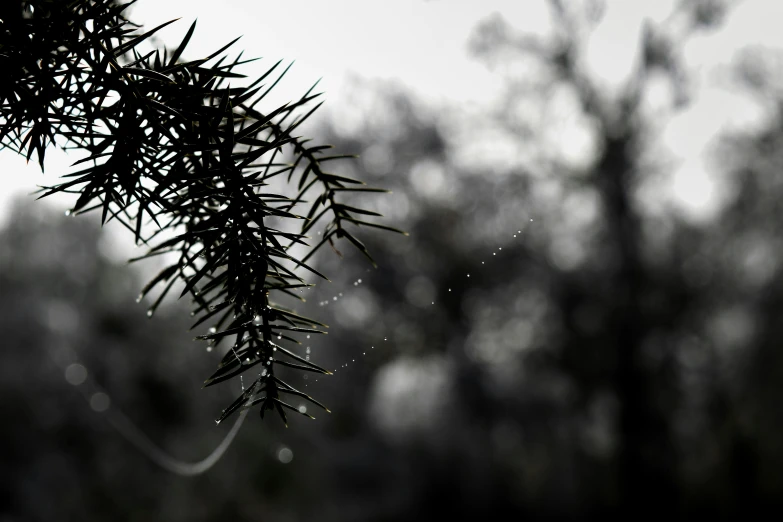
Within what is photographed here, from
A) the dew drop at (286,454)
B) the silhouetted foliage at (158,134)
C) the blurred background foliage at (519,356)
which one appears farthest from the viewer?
the blurred background foliage at (519,356)

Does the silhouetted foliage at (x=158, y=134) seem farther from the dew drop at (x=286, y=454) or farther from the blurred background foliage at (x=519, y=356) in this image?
the blurred background foliage at (x=519, y=356)

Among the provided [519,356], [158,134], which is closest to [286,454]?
[158,134]

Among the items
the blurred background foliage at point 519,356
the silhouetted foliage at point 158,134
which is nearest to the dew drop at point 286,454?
the silhouetted foliage at point 158,134

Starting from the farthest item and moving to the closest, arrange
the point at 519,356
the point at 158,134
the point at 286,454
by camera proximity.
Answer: the point at 519,356 < the point at 286,454 < the point at 158,134

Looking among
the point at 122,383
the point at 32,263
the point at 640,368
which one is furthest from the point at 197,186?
the point at 32,263

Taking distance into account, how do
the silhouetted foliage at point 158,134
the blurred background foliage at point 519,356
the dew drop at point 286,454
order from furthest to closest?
1. the blurred background foliage at point 519,356
2. the dew drop at point 286,454
3. the silhouetted foliage at point 158,134

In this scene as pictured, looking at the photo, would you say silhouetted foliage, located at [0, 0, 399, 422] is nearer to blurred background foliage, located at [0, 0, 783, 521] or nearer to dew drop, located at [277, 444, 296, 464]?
dew drop, located at [277, 444, 296, 464]

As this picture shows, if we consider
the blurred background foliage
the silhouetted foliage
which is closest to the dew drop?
the silhouetted foliage

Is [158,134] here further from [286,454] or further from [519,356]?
[519,356]
